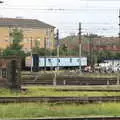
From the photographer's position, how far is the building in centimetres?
14850

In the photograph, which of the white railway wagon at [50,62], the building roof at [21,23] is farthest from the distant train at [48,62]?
the building roof at [21,23]

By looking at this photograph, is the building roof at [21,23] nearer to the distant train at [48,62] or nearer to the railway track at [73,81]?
the distant train at [48,62]

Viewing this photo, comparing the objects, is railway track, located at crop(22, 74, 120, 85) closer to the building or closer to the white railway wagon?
the white railway wagon

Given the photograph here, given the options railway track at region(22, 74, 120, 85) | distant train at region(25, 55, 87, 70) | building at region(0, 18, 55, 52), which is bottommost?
railway track at region(22, 74, 120, 85)

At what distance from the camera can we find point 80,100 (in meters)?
23.8

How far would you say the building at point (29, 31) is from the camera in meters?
148

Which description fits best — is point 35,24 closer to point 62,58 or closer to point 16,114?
point 62,58

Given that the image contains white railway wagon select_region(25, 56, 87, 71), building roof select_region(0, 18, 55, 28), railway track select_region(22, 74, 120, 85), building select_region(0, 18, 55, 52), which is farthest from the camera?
building roof select_region(0, 18, 55, 28)

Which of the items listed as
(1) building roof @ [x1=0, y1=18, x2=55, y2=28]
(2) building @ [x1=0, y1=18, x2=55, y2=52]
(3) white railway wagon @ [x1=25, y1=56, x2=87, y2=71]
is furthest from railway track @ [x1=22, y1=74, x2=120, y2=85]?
(1) building roof @ [x1=0, y1=18, x2=55, y2=28]

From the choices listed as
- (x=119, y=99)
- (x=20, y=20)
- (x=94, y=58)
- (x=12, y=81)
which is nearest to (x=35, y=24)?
(x=20, y=20)

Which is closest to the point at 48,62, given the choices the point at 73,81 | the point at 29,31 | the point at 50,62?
the point at 50,62

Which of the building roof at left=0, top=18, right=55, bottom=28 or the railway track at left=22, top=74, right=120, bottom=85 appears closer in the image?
the railway track at left=22, top=74, right=120, bottom=85

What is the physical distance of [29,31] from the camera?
6191 inches

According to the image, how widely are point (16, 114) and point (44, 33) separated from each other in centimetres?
14472
